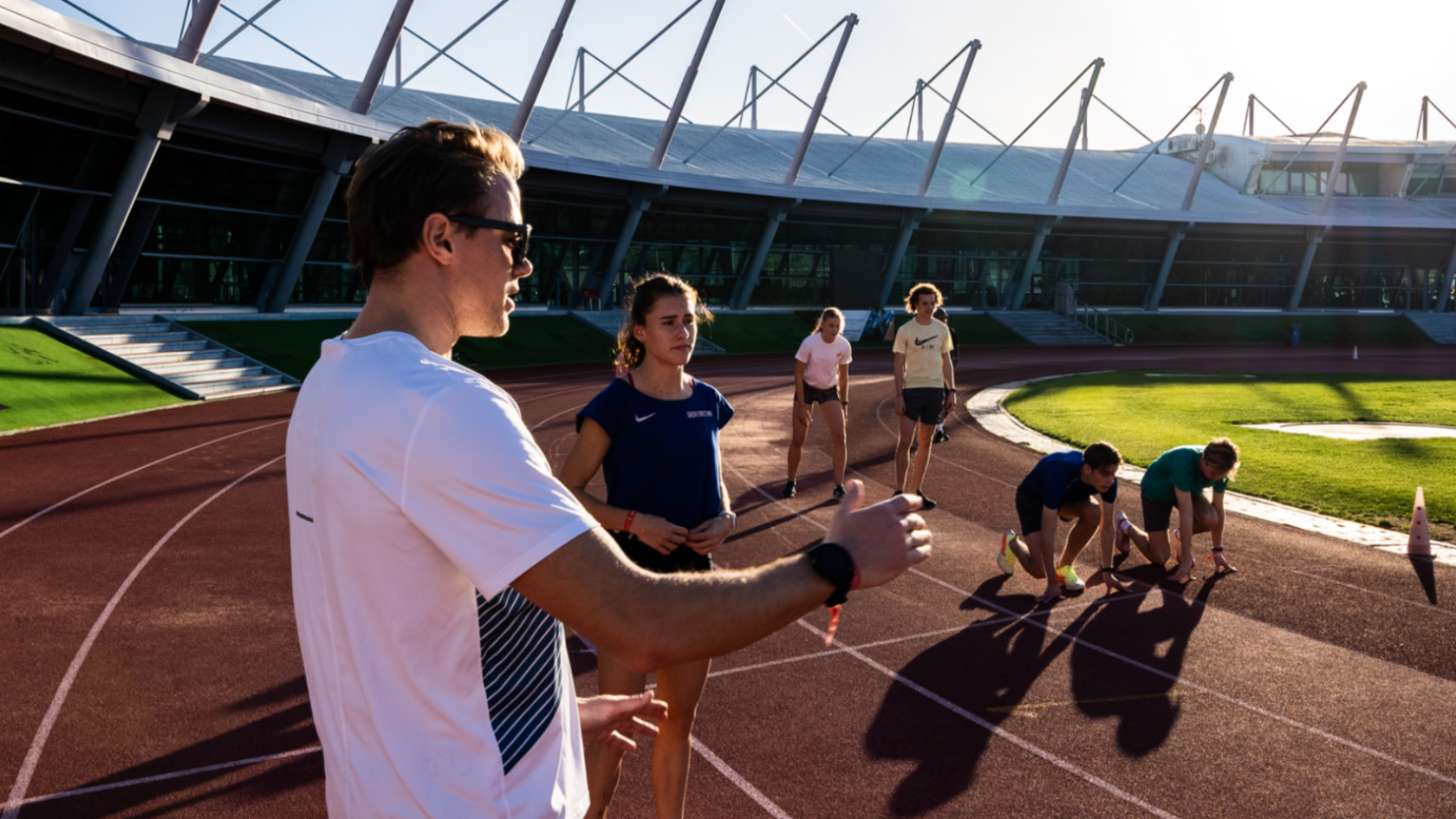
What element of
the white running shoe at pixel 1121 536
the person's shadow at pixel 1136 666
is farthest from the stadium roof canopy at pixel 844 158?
the person's shadow at pixel 1136 666

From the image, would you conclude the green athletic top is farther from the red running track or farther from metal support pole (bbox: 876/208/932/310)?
metal support pole (bbox: 876/208/932/310)

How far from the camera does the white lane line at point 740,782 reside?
15.4 feet

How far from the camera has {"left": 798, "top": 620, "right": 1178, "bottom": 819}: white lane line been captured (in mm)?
4836

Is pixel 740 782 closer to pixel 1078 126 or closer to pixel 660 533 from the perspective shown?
pixel 660 533

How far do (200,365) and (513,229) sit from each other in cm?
2405

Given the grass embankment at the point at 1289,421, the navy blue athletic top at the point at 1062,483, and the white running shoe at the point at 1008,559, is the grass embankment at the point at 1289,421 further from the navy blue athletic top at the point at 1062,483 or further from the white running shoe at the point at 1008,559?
the white running shoe at the point at 1008,559

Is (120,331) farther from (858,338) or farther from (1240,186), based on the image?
(1240,186)

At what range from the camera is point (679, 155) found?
5053cm

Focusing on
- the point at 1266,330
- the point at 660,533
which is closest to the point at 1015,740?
the point at 660,533

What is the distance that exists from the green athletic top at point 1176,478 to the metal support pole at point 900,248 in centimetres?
4032

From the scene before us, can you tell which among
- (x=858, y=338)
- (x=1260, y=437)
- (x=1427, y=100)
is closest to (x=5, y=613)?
(x=1260, y=437)

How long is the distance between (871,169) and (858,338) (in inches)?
635

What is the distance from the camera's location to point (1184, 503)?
878cm

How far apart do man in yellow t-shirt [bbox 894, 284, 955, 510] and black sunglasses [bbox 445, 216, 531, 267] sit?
32.7 ft
